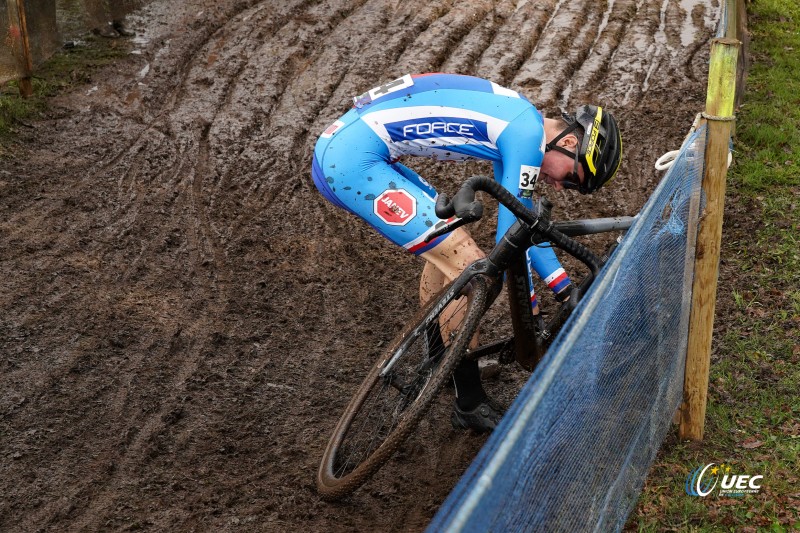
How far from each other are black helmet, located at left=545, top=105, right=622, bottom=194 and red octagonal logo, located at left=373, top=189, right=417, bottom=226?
816 millimetres

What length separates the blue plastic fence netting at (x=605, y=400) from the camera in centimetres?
240

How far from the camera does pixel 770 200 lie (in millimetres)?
7309

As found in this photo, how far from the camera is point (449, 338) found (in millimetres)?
4531

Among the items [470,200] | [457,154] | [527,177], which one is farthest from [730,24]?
[470,200]

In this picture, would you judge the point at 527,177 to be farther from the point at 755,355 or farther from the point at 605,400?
the point at 755,355

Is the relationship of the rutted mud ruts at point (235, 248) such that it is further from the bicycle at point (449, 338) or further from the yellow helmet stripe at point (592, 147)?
the yellow helmet stripe at point (592, 147)

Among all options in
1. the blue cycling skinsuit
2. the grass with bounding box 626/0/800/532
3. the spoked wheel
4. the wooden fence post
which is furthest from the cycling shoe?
the wooden fence post

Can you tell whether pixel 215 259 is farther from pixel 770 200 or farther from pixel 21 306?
pixel 770 200

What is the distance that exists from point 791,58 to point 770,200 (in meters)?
3.82

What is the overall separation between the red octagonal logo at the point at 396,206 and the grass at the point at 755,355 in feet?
6.17

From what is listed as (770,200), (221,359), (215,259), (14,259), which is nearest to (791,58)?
(770,200)

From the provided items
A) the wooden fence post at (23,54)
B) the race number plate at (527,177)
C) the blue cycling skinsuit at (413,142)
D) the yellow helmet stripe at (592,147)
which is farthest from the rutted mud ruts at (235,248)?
the yellow helmet stripe at (592,147)

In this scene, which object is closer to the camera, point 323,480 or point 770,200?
point 323,480

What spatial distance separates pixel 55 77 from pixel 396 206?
23.3 ft
